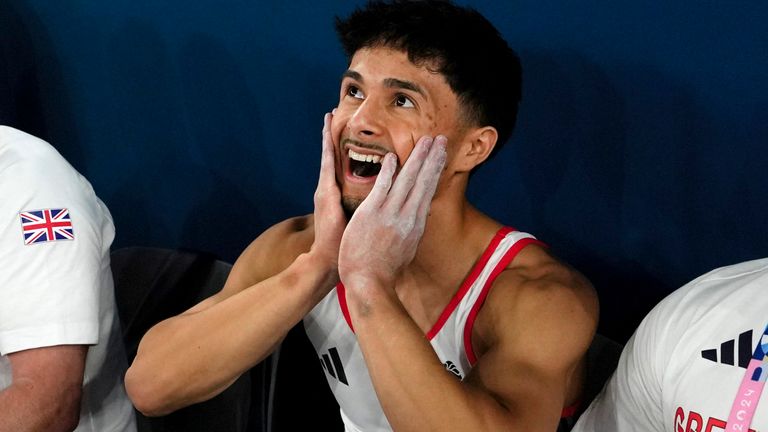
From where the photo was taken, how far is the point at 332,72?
1951mm

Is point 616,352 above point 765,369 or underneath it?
underneath

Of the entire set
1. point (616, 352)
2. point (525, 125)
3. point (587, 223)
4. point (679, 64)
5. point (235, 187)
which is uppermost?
point (679, 64)

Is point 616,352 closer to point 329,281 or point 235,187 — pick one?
point 329,281

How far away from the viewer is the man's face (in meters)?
1.41

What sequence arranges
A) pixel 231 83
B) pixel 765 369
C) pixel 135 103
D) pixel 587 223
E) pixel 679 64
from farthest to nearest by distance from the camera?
pixel 135 103
pixel 231 83
pixel 587 223
pixel 679 64
pixel 765 369

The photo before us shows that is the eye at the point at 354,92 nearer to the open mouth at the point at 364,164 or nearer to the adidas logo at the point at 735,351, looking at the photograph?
the open mouth at the point at 364,164

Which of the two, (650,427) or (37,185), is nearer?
(650,427)

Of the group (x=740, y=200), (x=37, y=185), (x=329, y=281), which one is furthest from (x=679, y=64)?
(x=37, y=185)

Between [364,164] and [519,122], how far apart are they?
36 centimetres

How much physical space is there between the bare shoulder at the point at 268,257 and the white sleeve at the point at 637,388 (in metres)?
0.53

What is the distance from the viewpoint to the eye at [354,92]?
1480 millimetres

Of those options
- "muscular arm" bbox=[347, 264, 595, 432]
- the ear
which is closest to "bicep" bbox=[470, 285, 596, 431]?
"muscular arm" bbox=[347, 264, 595, 432]

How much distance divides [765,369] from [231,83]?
51.9 inches

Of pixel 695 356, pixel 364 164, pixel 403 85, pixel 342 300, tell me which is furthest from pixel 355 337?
pixel 695 356
